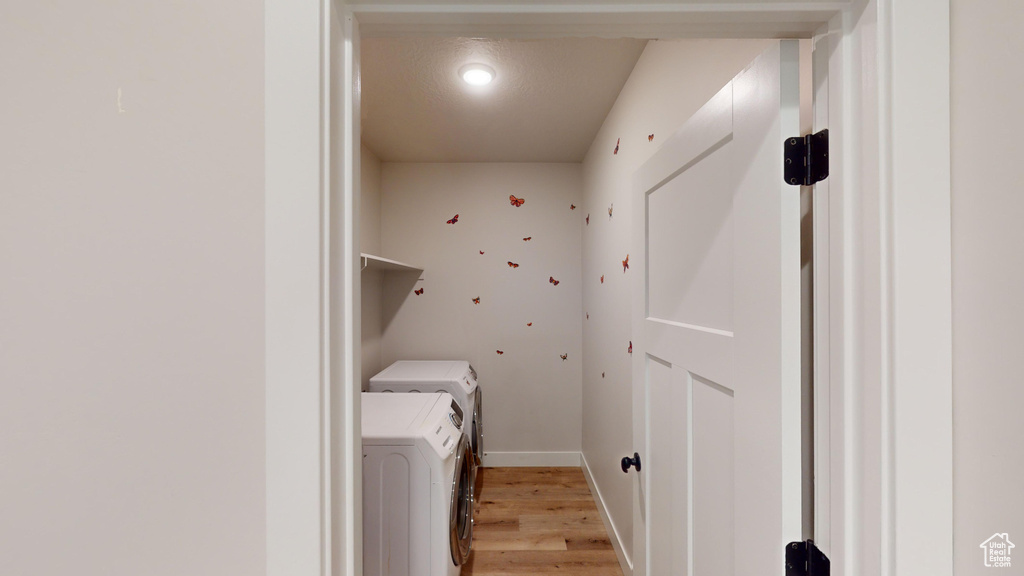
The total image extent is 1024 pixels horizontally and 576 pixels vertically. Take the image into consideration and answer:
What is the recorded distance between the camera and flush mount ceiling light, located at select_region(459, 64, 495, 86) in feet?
6.55

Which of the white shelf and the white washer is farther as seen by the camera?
the white washer

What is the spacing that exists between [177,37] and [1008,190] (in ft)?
3.04

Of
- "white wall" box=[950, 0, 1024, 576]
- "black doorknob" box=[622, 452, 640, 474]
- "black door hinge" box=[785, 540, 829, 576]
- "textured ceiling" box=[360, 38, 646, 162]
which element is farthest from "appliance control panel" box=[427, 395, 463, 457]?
"textured ceiling" box=[360, 38, 646, 162]

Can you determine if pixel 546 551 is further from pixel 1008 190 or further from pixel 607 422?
pixel 1008 190

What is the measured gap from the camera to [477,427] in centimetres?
306

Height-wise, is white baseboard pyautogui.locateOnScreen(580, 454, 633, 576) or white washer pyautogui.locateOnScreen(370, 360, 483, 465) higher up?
white washer pyautogui.locateOnScreen(370, 360, 483, 465)

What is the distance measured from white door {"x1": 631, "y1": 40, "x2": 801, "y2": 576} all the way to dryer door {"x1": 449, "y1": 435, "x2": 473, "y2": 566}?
724 millimetres

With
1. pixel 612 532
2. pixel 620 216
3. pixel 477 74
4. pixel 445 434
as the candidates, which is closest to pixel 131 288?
pixel 445 434

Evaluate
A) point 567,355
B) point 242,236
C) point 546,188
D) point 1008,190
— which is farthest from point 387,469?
point 546,188

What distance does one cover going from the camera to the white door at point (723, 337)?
0.67 m

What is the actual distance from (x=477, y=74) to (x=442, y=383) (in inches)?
67.5

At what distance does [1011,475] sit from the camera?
18.2 inches

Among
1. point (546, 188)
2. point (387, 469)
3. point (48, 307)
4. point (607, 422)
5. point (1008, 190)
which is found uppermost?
point (546, 188)

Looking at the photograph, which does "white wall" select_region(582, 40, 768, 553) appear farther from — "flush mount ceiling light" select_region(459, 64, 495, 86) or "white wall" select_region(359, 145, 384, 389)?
"white wall" select_region(359, 145, 384, 389)
